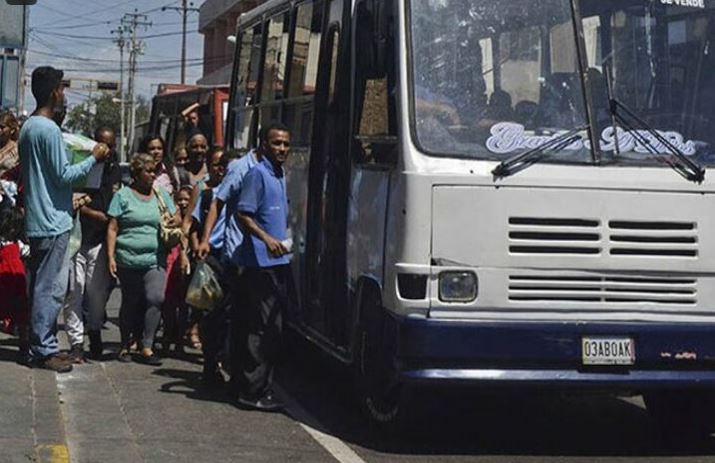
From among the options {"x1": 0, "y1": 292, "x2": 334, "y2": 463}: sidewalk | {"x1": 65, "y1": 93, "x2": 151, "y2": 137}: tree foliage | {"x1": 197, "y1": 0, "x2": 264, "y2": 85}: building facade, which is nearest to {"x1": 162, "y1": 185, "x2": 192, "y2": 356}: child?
{"x1": 0, "y1": 292, "x2": 334, "y2": 463}: sidewalk

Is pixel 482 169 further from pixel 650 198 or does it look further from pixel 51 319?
pixel 51 319

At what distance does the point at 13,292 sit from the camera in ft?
36.8

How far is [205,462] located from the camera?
8008mm

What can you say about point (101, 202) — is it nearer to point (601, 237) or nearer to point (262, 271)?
point (262, 271)

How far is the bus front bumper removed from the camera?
809 centimetres

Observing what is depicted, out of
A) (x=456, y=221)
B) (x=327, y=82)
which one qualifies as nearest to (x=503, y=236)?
(x=456, y=221)

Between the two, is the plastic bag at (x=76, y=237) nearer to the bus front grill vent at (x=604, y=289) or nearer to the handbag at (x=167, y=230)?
the handbag at (x=167, y=230)

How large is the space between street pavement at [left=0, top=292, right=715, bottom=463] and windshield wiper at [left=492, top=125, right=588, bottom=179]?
166 cm

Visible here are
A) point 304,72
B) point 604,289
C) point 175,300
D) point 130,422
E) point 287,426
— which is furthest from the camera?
point 175,300

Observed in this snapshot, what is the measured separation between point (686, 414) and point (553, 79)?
2.42 m

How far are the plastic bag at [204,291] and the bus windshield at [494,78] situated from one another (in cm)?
252

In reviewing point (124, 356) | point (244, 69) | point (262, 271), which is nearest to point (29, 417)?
point (262, 271)

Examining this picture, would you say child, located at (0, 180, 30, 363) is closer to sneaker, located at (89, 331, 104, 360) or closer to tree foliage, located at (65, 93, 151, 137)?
sneaker, located at (89, 331, 104, 360)

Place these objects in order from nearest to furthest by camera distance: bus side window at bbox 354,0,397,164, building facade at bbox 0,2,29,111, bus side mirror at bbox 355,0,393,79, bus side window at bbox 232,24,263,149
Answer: bus side window at bbox 354,0,397,164 < bus side mirror at bbox 355,0,393,79 < bus side window at bbox 232,24,263,149 < building facade at bbox 0,2,29,111
